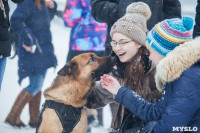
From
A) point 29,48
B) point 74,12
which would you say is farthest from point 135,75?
point 29,48

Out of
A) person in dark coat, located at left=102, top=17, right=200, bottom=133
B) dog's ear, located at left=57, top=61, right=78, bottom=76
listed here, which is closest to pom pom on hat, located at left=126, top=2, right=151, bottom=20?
person in dark coat, located at left=102, top=17, right=200, bottom=133

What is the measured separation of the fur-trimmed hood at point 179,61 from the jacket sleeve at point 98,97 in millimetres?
937

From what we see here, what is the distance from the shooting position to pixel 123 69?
2.32 m

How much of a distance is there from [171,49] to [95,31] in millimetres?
1942

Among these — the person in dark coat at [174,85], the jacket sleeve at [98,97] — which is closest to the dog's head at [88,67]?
the jacket sleeve at [98,97]

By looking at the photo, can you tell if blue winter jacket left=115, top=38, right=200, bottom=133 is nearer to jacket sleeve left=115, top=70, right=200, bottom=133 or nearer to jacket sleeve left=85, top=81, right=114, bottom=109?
jacket sleeve left=115, top=70, right=200, bottom=133

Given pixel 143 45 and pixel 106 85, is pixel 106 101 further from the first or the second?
pixel 143 45

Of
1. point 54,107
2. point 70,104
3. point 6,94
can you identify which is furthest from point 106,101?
point 6,94

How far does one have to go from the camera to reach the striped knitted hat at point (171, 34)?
1682 mm

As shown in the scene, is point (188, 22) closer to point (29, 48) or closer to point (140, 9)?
point (140, 9)

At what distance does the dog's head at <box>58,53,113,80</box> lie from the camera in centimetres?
246

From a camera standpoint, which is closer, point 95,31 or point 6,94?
point 95,31

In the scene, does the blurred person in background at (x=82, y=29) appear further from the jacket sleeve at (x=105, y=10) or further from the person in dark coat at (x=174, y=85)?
the person in dark coat at (x=174, y=85)

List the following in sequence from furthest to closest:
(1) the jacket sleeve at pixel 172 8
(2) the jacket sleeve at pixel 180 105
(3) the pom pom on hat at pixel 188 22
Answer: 1. (1) the jacket sleeve at pixel 172 8
2. (3) the pom pom on hat at pixel 188 22
3. (2) the jacket sleeve at pixel 180 105
